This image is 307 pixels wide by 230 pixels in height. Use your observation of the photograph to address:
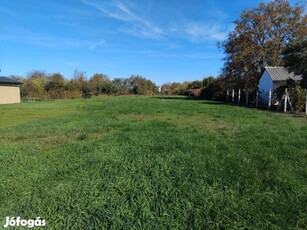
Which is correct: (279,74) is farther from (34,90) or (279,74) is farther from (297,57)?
(34,90)

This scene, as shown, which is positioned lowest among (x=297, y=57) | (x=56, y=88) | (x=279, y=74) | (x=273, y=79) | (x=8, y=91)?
(x=8, y=91)

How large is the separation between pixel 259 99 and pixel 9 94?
87.3ft

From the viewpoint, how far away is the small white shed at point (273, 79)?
60.9 ft

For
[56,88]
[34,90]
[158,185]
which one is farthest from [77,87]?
[158,185]

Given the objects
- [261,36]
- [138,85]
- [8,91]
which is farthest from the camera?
[138,85]

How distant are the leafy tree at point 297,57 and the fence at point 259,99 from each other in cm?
153

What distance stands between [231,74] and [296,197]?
2327cm

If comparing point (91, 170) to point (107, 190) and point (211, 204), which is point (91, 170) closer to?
point (107, 190)

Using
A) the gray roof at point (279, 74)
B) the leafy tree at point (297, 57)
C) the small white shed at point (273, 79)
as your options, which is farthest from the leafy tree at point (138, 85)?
the leafy tree at point (297, 57)

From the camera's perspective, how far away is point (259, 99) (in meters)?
19.1

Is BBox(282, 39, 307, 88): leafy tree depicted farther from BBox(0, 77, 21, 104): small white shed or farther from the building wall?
the building wall

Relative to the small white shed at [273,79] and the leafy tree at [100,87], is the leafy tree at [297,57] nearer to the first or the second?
the small white shed at [273,79]

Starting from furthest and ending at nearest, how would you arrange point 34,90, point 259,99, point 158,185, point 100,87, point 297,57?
point 100,87 < point 34,90 < point 259,99 < point 297,57 < point 158,185

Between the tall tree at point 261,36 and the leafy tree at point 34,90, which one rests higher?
the tall tree at point 261,36
